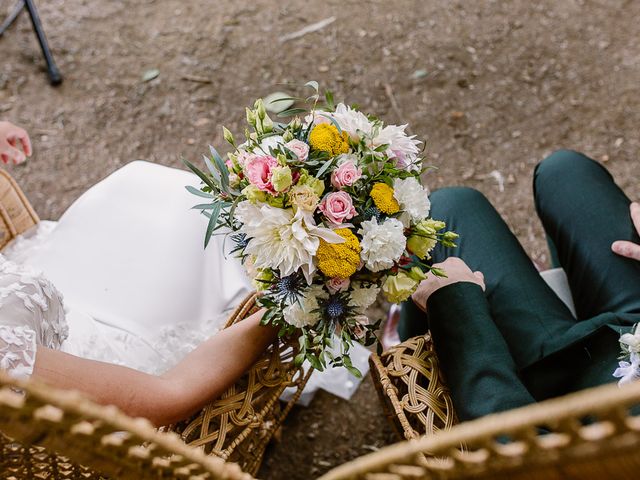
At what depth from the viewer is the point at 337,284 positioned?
1087 mm

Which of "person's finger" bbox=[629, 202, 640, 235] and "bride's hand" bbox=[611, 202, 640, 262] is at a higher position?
"person's finger" bbox=[629, 202, 640, 235]

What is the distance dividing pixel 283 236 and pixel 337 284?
0.45 ft

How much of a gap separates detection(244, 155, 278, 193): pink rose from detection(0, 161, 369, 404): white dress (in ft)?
1.57

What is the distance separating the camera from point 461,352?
1238 millimetres

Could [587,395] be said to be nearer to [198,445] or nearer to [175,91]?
[198,445]

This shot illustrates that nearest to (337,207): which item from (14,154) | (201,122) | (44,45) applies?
(14,154)

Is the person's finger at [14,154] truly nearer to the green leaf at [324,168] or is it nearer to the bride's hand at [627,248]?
the green leaf at [324,168]

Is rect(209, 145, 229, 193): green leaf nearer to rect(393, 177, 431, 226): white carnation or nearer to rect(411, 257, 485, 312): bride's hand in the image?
rect(393, 177, 431, 226): white carnation

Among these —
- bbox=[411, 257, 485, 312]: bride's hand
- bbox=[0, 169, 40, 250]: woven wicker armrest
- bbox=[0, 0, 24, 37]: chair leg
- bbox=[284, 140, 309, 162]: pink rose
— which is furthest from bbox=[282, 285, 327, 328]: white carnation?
bbox=[0, 0, 24, 37]: chair leg

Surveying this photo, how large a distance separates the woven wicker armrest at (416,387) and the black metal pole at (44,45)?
2088 mm

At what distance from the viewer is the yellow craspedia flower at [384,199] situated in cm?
107

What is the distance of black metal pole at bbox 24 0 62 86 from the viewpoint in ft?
8.62

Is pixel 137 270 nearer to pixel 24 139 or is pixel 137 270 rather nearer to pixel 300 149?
pixel 24 139

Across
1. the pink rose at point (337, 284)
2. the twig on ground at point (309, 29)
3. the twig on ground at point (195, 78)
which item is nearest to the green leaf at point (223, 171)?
the pink rose at point (337, 284)
